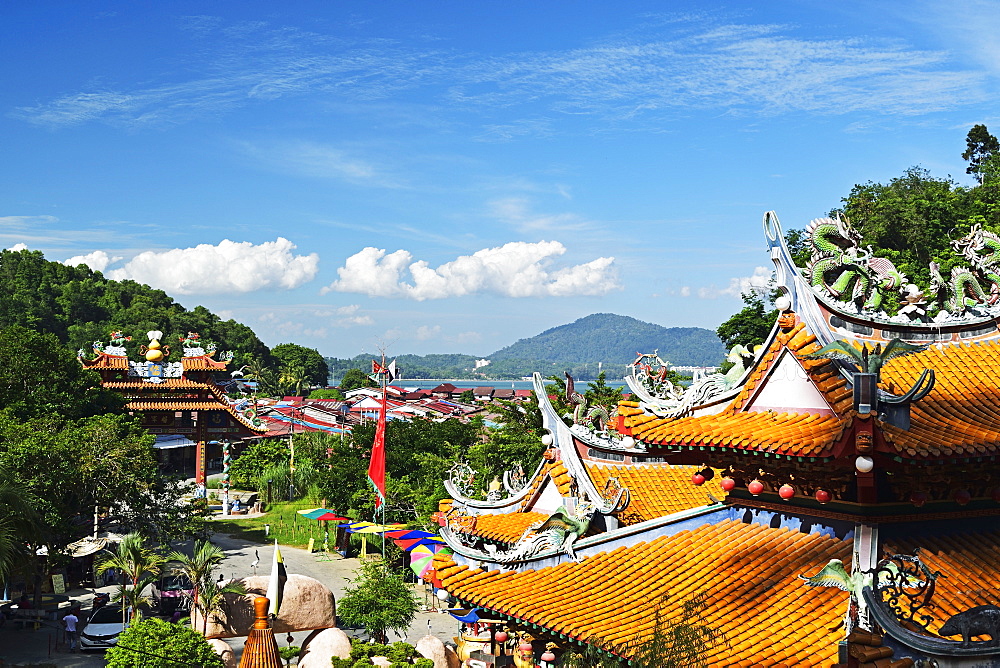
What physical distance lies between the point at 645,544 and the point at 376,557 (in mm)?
30942

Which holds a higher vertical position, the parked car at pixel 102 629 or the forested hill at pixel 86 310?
the forested hill at pixel 86 310

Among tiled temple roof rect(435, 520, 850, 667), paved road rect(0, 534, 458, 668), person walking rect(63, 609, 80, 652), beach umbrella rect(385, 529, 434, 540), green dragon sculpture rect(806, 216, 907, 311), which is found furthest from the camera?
beach umbrella rect(385, 529, 434, 540)

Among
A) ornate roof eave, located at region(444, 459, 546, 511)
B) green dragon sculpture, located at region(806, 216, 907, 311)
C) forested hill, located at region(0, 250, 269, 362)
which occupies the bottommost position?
ornate roof eave, located at region(444, 459, 546, 511)

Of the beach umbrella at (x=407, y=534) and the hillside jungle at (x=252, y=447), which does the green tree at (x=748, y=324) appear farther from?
the beach umbrella at (x=407, y=534)

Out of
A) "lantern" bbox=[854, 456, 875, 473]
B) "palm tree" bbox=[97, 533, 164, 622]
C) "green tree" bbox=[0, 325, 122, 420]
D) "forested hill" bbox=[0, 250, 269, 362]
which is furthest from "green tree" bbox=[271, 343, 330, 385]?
"lantern" bbox=[854, 456, 875, 473]

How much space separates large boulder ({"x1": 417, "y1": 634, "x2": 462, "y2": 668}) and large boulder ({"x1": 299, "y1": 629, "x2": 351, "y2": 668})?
1.90 meters

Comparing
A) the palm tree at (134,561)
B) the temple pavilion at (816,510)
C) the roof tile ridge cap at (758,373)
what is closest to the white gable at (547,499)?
the temple pavilion at (816,510)

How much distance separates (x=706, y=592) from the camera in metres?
10.6

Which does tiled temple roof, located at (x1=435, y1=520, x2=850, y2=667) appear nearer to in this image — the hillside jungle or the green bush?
the green bush

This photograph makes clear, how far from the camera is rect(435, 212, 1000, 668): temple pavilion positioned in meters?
8.99

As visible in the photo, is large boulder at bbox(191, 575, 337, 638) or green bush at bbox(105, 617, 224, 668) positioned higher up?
green bush at bbox(105, 617, 224, 668)

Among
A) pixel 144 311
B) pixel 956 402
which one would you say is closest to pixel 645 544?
pixel 956 402

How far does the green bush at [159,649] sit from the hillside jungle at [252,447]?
5.19 m

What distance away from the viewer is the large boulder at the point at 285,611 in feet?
87.5
